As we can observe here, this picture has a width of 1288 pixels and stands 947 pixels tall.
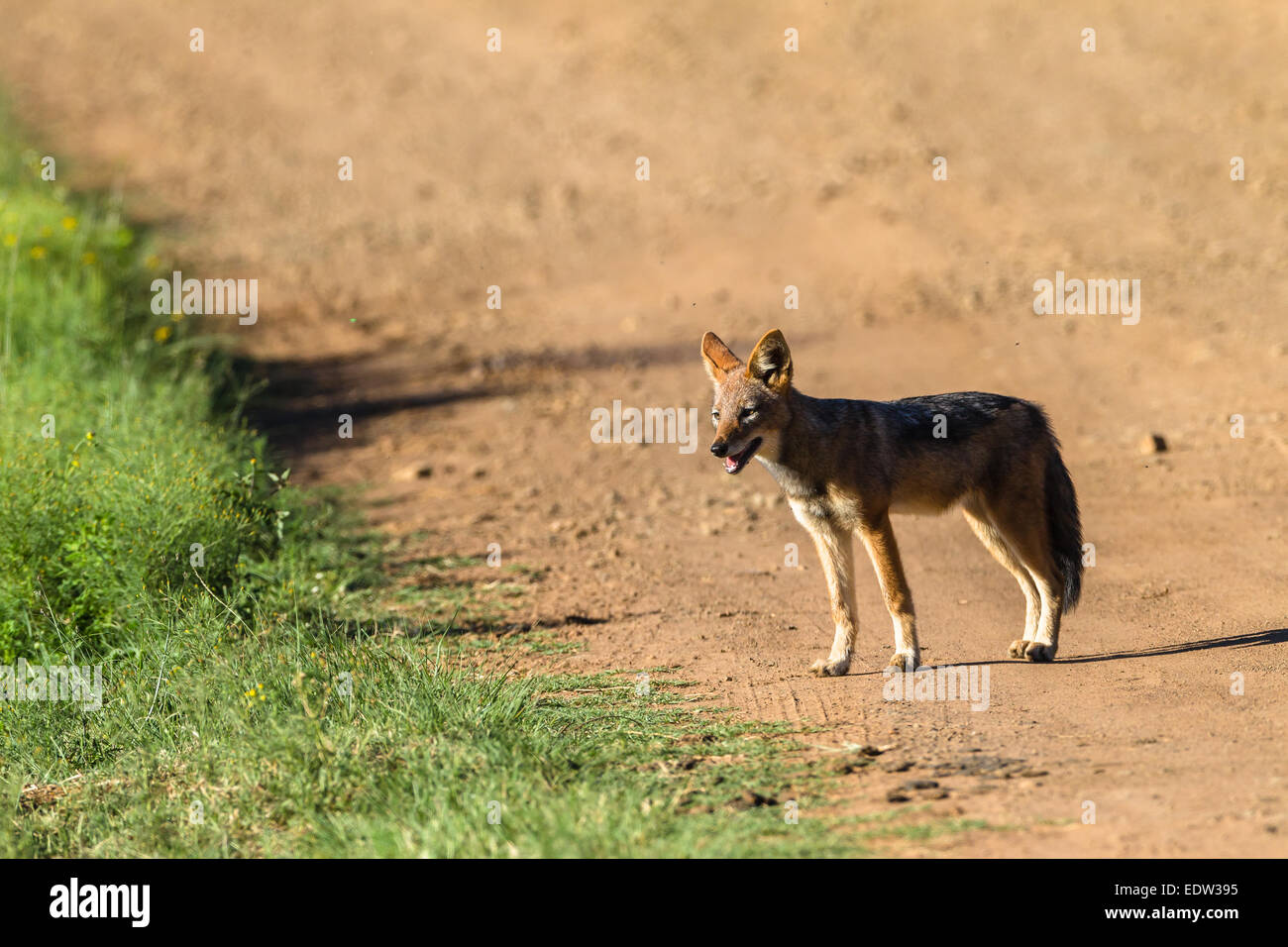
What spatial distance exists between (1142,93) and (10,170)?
13.5 m

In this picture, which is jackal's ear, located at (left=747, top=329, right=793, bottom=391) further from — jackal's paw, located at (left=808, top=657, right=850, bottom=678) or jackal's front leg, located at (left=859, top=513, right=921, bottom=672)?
jackal's paw, located at (left=808, top=657, right=850, bottom=678)

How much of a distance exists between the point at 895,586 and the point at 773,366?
1152mm

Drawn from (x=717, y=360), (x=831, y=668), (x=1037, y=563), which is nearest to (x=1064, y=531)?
(x=1037, y=563)

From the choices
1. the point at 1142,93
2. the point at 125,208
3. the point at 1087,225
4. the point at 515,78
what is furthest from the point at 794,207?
the point at 125,208

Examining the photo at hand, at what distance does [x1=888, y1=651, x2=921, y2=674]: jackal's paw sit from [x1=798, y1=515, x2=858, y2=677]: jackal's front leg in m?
0.22

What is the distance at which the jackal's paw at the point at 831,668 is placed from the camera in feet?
21.6

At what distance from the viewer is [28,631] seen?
7.10m

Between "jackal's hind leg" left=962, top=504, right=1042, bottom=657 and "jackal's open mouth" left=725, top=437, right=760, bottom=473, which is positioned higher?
"jackal's open mouth" left=725, top=437, right=760, bottom=473

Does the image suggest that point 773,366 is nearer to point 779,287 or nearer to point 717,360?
point 717,360

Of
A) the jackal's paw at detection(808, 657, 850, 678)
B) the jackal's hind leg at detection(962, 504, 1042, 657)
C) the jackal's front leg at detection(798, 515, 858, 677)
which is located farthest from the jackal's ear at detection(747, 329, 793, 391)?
the jackal's paw at detection(808, 657, 850, 678)

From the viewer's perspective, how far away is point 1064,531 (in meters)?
6.78

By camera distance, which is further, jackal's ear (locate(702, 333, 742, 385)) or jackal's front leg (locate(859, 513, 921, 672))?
jackal's ear (locate(702, 333, 742, 385))

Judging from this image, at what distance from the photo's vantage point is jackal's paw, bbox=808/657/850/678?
657cm

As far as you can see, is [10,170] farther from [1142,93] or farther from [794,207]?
[1142,93]
